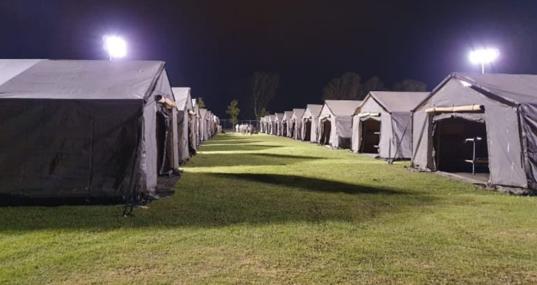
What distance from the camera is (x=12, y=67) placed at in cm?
1126

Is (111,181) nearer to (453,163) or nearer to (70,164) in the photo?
(70,164)

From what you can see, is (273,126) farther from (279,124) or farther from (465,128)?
(465,128)

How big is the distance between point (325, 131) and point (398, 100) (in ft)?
Result: 38.0

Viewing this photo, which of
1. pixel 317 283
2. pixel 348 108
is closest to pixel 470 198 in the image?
pixel 317 283

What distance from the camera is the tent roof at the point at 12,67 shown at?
10422 mm

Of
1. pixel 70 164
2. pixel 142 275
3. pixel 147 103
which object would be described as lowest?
pixel 142 275

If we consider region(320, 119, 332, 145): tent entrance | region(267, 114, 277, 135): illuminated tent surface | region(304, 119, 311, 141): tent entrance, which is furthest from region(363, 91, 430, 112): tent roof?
region(267, 114, 277, 135): illuminated tent surface

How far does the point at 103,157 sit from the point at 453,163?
37.8 ft

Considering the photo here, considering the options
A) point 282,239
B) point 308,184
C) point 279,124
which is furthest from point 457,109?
point 279,124

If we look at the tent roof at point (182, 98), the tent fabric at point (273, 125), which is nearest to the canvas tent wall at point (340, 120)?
the tent roof at point (182, 98)

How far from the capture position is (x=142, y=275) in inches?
189

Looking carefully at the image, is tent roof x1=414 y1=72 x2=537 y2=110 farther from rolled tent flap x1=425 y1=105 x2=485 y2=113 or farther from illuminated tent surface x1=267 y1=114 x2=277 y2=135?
illuminated tent surface x1=267 y1=114 x2=277 y2=135

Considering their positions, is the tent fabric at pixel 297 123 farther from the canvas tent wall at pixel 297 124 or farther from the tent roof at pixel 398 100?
the tent roof at pixel 398 100

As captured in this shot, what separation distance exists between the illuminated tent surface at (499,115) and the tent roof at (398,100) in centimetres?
526
